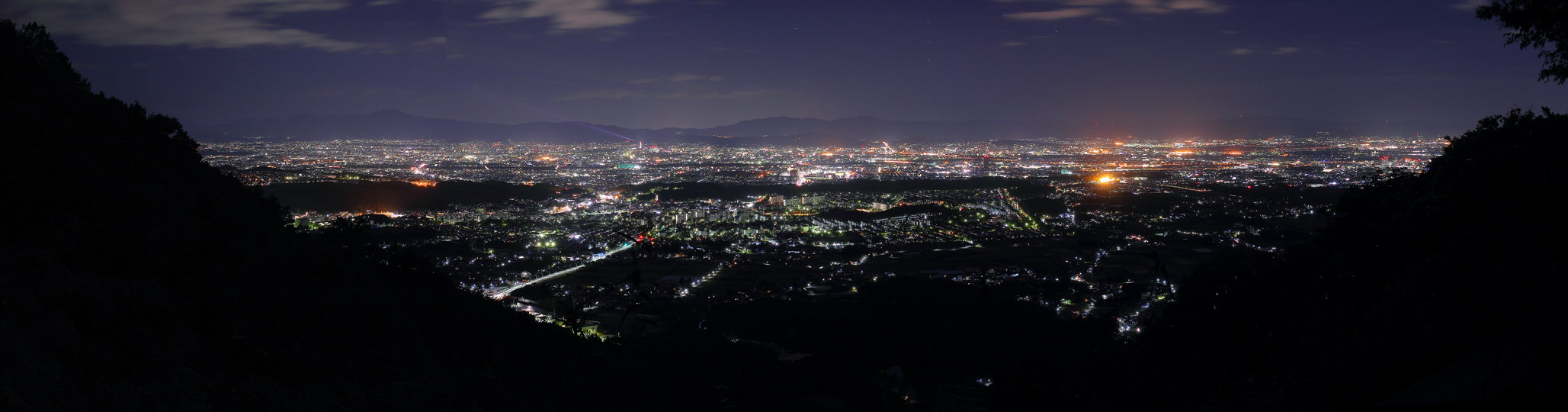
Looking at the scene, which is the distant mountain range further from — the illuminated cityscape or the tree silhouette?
the tree silhouette

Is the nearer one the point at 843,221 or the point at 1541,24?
the point at 1541,24

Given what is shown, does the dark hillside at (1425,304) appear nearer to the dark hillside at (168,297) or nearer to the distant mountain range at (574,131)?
the dark hillside at (168,297)

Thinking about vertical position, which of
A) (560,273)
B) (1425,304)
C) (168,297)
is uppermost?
(168,297)

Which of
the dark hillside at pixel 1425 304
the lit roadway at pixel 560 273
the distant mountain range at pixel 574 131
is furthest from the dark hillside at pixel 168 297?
the distant mountain range at pixel 574 131

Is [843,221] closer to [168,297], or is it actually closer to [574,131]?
[168,297]

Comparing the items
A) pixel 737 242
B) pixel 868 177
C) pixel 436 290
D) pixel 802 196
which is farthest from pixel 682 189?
pixel 436 290

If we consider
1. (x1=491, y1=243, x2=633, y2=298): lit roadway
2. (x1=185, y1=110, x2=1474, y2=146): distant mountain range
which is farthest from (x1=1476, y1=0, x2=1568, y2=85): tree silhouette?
(x1=185, y1=110, x2=1474, y2=146): distant mountain range

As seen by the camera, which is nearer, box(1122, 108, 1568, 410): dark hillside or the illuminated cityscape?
box(1122, 108, 1568, 410): dark hillside

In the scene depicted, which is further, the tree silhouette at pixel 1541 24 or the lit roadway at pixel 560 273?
the lit roadway at pixel 560 273

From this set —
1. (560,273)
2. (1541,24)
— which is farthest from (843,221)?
(1541,24)
